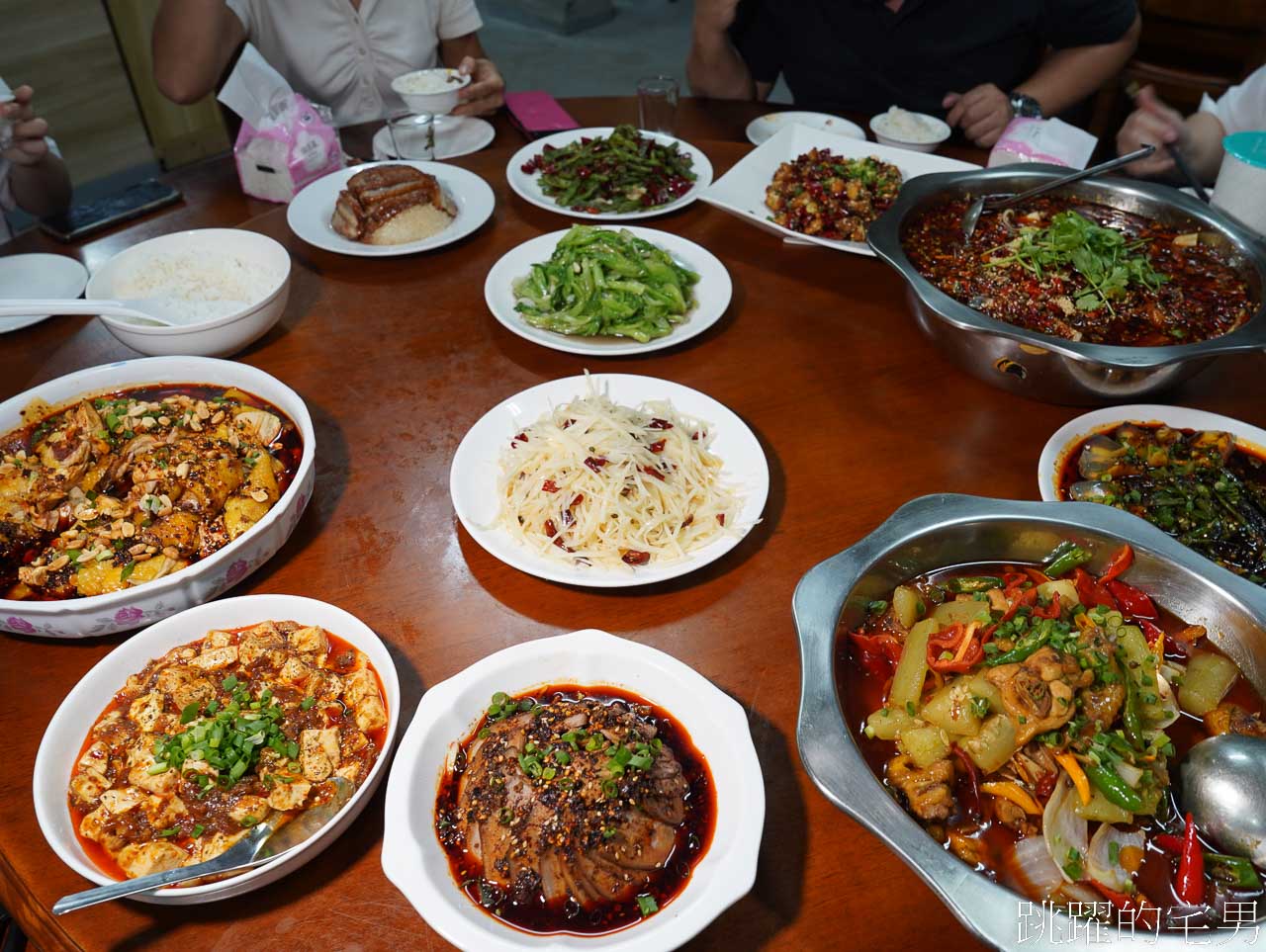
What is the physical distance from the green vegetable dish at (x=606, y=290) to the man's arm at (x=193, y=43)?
7.30 feet

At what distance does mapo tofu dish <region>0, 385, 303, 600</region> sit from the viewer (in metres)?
1.59

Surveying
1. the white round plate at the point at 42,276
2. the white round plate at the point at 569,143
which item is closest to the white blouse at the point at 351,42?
the white round plate at the point at 569,143

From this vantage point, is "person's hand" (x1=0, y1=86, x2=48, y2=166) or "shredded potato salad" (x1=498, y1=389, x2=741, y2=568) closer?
"shredded potato salad" (x1=498, y1=389, x2=741, y2=568)

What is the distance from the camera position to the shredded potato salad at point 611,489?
5.69ft

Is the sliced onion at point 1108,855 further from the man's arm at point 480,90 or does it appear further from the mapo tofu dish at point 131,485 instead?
the man's arm at point 480,90

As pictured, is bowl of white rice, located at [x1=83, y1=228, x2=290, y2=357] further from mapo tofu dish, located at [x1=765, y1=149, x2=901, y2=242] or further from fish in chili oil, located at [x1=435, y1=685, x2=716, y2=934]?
mapo tofu dish, located at [x1=765, y1=149, x2=901, y2=242]

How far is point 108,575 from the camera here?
1564 millimetres

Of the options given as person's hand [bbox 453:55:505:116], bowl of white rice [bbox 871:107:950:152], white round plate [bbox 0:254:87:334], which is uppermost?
person's hand [bbox 453:55:505:116]

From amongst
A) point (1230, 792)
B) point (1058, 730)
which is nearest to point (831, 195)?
point (1058, 730)

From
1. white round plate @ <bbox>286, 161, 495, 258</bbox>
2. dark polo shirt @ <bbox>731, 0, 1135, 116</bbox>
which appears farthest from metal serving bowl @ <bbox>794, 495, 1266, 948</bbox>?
dark polo shirt @ <bbox>731, 0, 1135, 116</bbox>

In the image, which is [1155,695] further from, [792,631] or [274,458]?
[274,458]

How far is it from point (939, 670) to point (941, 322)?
1.14 m

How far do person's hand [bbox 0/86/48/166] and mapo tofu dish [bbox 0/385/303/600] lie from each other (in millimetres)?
1787

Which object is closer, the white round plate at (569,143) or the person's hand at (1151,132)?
the white round plate at (569,143)
